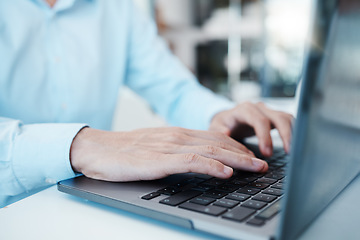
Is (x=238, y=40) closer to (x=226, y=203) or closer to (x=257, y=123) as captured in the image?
(x=257, y=123)

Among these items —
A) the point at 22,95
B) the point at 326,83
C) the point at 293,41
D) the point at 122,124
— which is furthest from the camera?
the point at 293,41

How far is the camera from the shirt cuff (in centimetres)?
44

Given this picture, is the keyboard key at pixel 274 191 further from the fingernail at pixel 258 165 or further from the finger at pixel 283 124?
the finger at pixel 283 124

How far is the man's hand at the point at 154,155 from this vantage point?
0.38 m

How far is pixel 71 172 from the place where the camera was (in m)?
0.44

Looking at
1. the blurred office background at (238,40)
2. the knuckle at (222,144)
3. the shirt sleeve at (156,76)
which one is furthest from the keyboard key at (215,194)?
the blurred office background at (238,40)

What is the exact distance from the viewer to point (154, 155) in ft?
1.34

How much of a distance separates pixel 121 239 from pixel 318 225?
0.58 feet

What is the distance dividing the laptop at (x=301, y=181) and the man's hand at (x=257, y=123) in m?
0.12

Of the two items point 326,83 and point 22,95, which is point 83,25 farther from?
point 326,83

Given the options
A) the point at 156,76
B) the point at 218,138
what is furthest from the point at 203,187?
the point at 156,76

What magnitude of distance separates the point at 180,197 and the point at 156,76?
72 centimetres

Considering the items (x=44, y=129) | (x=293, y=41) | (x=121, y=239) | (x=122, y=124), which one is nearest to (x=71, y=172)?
(x=44, y=129)

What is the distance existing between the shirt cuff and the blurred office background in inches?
117
